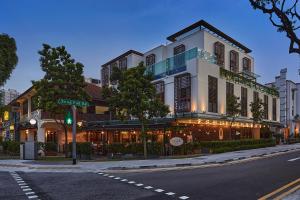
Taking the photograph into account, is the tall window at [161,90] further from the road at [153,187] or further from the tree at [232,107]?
the road at [153,187]

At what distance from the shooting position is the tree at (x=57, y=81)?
25.5m

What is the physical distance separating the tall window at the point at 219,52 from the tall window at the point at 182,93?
288 inches

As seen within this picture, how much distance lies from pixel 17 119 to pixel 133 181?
40.7 meters

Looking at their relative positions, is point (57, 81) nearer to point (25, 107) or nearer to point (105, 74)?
point (25, 107)

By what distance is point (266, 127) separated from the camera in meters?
49.2

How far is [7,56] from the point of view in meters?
31.2

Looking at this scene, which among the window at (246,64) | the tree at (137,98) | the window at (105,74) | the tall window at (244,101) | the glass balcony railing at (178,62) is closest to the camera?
the tree at (137,98)

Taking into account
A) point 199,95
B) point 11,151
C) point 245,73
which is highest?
point 245,73

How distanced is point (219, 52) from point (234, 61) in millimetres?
4621

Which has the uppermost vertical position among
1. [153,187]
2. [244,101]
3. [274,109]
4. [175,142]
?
[244,101]

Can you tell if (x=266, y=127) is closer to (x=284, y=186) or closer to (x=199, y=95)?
(x=199, y=95)

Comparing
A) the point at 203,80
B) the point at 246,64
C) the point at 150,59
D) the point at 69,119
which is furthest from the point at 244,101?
the point at 69,119

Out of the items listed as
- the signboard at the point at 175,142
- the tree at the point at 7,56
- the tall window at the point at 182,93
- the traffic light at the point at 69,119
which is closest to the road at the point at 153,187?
the traffic light at the point at 69,119

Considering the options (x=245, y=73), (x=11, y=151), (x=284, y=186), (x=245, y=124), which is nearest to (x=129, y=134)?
(x=11, y=151)
